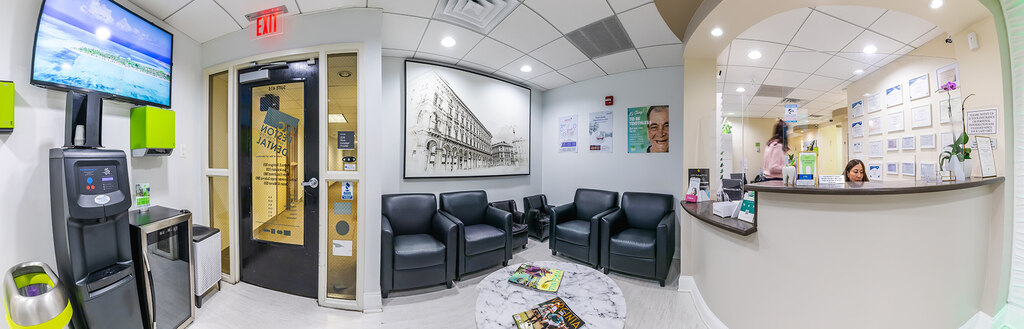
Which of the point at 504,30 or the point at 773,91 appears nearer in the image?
the point at 504,30

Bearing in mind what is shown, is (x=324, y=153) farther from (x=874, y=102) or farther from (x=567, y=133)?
(x=874, y=102)

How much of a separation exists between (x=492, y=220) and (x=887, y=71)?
476 cm

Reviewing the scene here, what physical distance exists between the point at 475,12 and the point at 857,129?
4.89 metres

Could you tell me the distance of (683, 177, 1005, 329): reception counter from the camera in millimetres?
1429

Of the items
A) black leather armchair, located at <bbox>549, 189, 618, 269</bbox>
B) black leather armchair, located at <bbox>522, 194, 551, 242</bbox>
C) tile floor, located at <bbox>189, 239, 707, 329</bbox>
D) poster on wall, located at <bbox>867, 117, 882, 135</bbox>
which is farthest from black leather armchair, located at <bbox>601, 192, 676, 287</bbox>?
poster on wall, located at <bbox>867, 117, 882, 135</bbox>

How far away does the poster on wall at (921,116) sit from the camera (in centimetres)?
265

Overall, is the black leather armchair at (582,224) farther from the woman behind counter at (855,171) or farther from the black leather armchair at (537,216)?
the woman behind counter at (855,171)

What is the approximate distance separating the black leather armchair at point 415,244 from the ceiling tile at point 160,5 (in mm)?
2060

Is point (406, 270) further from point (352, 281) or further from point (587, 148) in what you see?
point (587, 148)

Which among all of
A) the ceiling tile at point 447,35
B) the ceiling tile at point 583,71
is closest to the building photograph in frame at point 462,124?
the ceiling tile at point 447,35

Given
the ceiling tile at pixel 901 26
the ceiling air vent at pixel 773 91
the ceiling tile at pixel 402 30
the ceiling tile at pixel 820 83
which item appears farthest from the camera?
the ceiling air vent at pixel 773 91

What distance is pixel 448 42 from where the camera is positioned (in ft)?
9.21

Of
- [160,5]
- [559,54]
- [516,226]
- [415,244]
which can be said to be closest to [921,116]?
[559,54]

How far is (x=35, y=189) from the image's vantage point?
1.60 m
